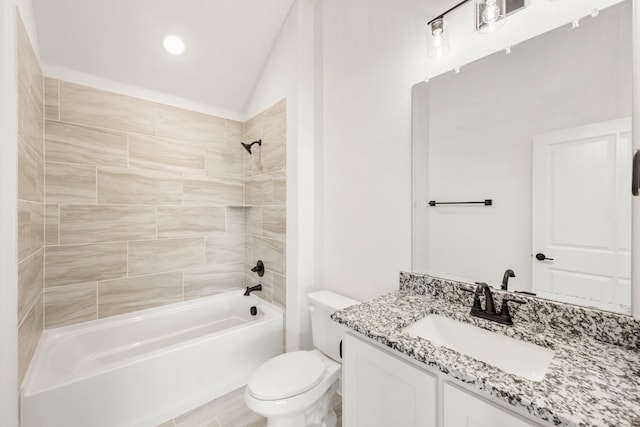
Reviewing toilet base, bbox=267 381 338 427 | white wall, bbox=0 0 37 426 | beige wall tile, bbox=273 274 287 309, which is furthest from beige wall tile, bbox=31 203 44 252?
toilet base, bbox=267 381 338 427

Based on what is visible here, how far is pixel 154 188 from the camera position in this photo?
88.4 inches

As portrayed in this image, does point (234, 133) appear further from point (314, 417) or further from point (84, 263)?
point (314, 417)

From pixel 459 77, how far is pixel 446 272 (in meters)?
0.97

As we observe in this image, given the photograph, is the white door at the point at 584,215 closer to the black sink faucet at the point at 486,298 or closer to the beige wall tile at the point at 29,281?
the black sink faucet at the point at 486,298

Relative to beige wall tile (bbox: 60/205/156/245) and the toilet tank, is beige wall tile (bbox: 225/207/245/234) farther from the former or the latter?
the toilet tank

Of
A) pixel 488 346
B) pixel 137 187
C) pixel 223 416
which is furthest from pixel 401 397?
pixel 137 187

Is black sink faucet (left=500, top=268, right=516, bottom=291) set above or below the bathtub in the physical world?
above

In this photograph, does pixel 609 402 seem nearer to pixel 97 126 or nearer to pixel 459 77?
pixel 459 77

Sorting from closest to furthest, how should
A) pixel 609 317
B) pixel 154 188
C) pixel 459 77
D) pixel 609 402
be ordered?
pixel 609 402 < pixel 609 317 < pixel 459 77 < pixel 154 188

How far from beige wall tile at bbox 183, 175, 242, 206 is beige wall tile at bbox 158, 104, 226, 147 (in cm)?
37

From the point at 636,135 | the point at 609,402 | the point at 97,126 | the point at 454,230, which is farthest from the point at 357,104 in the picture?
the point at 97,126

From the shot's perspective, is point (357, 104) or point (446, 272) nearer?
point (446, 272)

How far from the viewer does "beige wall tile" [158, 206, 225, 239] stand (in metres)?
2.30

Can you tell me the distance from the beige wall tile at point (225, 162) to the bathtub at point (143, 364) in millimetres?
1232
